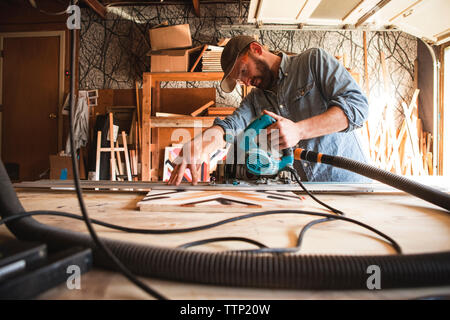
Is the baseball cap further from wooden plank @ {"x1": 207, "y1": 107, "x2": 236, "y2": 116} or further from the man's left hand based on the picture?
wooden plank @ {"x1": 207, "y1": 107, "x2": 236, "y2": 116}

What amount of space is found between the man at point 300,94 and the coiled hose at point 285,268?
0.88m

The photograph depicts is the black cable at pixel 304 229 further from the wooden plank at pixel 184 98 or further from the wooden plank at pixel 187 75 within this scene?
the wooden plank at pixel 184 98

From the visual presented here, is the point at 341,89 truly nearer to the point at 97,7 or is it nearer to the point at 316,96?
the point at 316,96

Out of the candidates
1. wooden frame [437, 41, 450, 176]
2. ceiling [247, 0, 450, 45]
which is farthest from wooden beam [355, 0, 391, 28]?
wooden frame [437, 41, 450, 176]

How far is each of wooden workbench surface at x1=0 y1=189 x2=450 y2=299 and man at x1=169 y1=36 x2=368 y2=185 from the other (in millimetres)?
520

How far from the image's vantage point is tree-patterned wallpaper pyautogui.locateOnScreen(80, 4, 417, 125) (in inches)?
143

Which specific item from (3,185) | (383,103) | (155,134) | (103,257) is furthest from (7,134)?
(383,103)

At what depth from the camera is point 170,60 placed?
3250 mm

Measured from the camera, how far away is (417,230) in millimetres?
573

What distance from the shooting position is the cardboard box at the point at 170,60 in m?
3.22

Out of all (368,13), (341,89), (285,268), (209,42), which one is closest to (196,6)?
(209,42)

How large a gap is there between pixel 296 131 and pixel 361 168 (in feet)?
1.02

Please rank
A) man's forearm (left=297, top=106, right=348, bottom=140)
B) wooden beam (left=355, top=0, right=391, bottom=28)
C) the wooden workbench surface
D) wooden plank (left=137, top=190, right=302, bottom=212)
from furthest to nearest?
1. wooden beam (left=355, top=0, right=391, bottom=28)
2. man's forearm (left=297, top=106, right=348, bottom=140)
3. wooden plank (left=137, top=190, right=302, bottom=212)
4. the wooden workbench surface

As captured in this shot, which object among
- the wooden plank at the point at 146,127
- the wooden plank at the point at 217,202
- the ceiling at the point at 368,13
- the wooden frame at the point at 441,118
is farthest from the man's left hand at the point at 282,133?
the wooden frame at the point at 441,118
